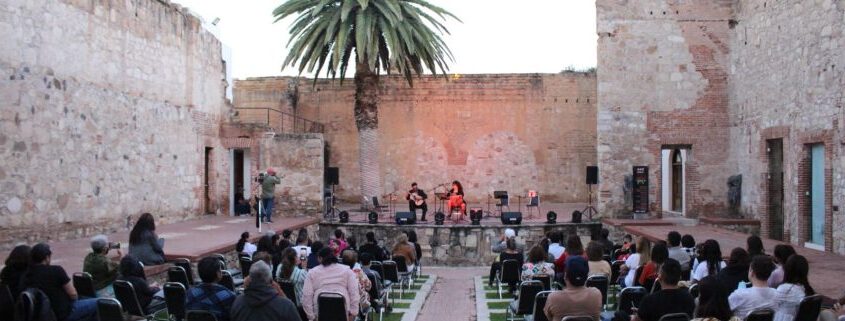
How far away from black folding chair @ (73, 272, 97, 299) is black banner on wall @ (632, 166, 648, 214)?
1615 cm

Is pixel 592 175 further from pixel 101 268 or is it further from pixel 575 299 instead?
pixel 575 299

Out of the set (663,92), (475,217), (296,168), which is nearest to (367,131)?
(296,168)

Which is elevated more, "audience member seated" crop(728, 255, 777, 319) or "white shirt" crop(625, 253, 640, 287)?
"audience member seated" crop(728, 255, 777, 319)

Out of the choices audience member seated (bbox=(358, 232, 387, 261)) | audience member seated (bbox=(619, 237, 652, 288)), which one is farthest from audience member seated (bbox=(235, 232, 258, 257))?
audience member seated (bbox=(619, 237, 652, 288))

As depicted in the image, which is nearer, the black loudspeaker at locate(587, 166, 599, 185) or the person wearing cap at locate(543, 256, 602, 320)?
the person wearing cap at locate(543, 256, 602, 320)

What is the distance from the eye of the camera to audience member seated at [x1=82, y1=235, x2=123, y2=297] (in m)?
8.66

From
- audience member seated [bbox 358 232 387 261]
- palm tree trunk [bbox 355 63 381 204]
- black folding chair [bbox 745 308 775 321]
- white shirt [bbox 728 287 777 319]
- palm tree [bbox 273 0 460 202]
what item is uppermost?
palm tree [bbox 273 0 460 202]

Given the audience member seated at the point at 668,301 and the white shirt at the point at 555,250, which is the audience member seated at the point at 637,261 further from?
the audience member seated at the point at 668,301

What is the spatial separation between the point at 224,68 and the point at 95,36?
8296 mm

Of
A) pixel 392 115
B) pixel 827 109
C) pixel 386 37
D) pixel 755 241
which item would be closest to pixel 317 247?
pixel 755 241

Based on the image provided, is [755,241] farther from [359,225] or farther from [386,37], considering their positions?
[386,37]

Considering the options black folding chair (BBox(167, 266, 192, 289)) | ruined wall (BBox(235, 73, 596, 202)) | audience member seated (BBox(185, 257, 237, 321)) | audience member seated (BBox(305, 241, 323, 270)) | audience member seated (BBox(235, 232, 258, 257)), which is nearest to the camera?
Answer: audience member seated (BBox(185, 257, 237, 321))

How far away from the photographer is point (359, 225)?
21.0 meters

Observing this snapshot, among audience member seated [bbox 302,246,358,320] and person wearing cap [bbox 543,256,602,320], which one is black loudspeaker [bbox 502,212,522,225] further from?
person wearing cap [bbox 543,256,602,320]
